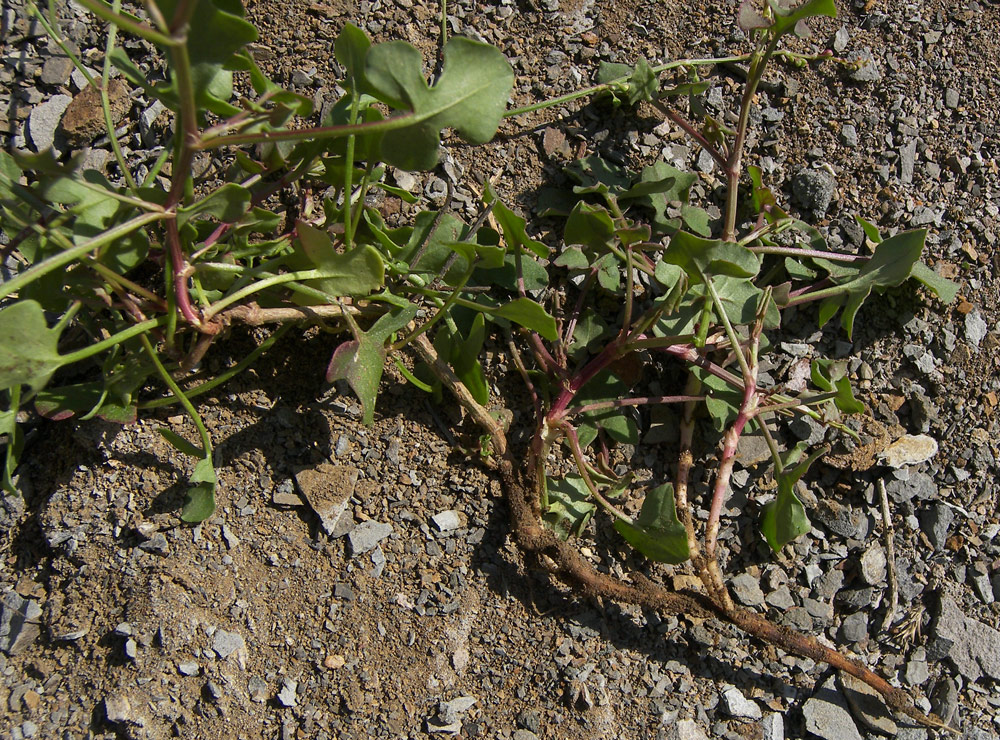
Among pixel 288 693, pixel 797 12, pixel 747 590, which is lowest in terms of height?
pixel 288 693

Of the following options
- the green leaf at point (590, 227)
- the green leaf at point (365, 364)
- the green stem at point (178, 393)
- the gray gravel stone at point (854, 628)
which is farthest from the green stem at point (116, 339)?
the gray gravel stone at point (854, 628)

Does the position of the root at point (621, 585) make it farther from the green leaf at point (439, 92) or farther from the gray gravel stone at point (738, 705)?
the green leaf at point (439, 92)

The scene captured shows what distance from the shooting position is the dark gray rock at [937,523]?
1.41 m

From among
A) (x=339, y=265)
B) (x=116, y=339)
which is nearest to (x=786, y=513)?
(x=339, y=265)

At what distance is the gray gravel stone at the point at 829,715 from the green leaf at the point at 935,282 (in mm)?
700

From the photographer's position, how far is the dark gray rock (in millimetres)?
1412

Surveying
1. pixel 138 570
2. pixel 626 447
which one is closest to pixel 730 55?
pixel 626 447

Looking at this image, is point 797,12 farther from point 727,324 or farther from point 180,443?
point 180,443

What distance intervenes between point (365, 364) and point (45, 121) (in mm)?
754

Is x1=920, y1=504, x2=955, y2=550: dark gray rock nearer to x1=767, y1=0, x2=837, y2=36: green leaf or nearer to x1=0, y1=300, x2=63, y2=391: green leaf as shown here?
x1=767, y1=0, x2=837, y2=36: green leaf

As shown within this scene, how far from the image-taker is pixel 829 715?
130cm

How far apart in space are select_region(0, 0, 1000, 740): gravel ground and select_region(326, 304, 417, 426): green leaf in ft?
0.71

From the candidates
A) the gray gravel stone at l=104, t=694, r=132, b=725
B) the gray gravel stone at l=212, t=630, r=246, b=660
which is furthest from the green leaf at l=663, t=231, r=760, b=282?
the gray gravel stone at l=104, t=694, r=132, b=725

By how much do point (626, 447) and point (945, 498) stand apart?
1.93 ft
